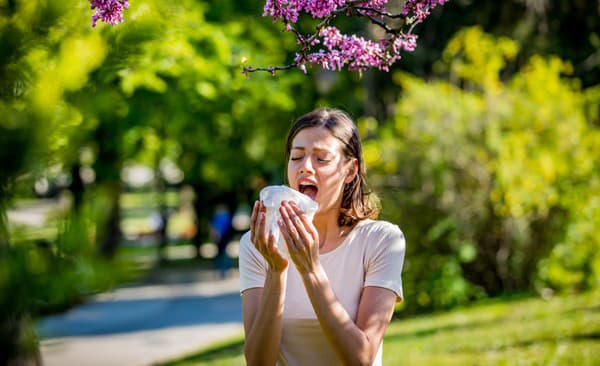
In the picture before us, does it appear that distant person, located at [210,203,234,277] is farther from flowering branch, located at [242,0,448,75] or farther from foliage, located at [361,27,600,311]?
flowering branch, located at [242,0,448,75]

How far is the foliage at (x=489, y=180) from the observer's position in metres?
11.1

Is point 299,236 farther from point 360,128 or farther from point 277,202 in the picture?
point 360,128

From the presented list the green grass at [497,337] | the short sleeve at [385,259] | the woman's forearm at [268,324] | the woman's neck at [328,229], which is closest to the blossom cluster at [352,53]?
the woman's neck at [328,229]

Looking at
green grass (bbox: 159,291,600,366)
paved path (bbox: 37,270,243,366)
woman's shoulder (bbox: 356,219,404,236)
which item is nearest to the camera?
woman's shoulder (bbox: 356,219,404,236)

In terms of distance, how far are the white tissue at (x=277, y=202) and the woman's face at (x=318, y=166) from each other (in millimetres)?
250

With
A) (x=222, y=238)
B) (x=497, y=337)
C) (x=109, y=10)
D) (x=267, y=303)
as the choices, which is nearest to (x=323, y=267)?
(x=267, y=303)

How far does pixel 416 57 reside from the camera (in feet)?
56.2

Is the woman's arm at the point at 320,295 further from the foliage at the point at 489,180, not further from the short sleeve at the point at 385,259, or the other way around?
the foliage at the point at 489,180

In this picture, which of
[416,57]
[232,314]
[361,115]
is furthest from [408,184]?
[361,115]

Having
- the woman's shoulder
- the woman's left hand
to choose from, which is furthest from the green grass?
the woman's left hand

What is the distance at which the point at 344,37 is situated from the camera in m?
2.99

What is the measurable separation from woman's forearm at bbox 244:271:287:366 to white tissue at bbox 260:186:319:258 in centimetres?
10

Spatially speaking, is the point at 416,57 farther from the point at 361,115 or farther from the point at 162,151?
the point at 162,151

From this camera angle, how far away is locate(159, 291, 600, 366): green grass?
25.4ft
